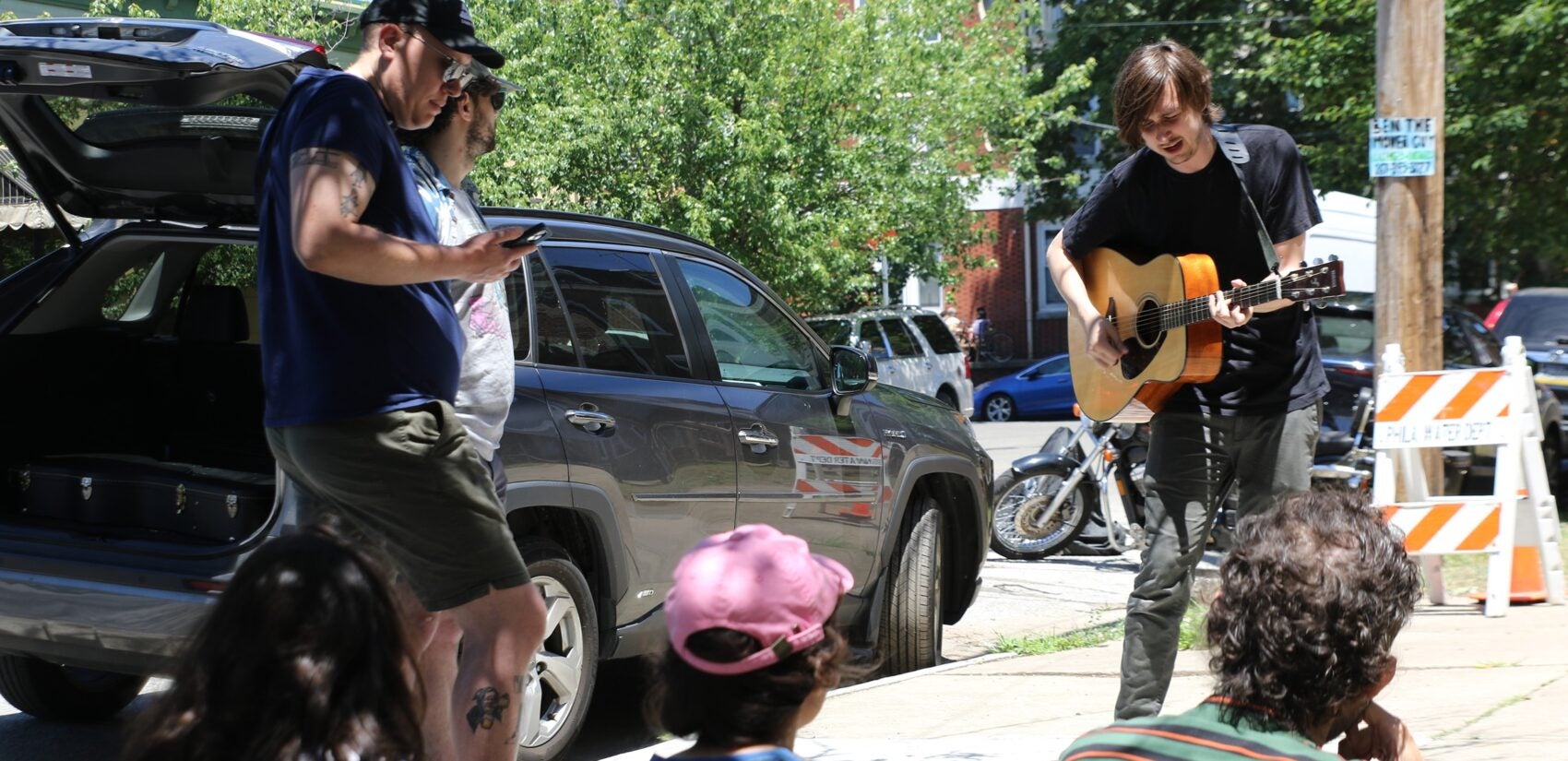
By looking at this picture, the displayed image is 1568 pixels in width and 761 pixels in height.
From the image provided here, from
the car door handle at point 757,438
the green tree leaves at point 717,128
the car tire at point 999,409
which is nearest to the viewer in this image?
the car door handle at point 757,438

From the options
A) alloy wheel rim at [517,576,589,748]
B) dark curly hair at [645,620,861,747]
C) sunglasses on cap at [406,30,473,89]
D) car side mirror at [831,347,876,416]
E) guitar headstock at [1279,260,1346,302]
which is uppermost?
sunglasses on cap at [406,30,473,89]

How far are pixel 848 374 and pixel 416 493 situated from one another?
3.11m

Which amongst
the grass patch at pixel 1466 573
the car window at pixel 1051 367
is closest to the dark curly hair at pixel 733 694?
the grass patch at pixel 1466 573

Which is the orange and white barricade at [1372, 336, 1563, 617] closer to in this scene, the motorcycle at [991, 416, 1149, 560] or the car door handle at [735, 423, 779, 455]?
the motorcycle at [991, 416, 1149, 560]

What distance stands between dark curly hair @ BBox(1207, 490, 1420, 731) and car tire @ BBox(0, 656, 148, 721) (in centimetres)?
433

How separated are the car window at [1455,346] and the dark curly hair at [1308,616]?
11.7 metres

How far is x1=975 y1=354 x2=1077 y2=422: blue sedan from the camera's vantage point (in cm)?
2581

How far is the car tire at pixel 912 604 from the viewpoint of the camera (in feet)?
Result: 20.7

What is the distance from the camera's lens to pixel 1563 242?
16.3 meters

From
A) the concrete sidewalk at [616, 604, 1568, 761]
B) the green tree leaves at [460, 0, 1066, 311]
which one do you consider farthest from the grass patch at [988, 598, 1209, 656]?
the green tree leaves at [460, 0, 1066, 311]

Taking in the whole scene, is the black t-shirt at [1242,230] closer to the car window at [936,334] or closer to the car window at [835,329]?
the car window at [835,329]

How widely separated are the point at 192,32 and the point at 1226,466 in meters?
2.88

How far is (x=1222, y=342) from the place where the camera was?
4.28 metres

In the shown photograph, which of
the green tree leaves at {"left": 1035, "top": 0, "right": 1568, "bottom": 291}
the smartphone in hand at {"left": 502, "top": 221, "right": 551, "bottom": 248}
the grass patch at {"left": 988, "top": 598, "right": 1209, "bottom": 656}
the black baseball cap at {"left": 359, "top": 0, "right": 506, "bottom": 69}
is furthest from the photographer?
the green tree leaves at {"left": 1035, "top": 0, "right": 1568, "bottom": 291}
